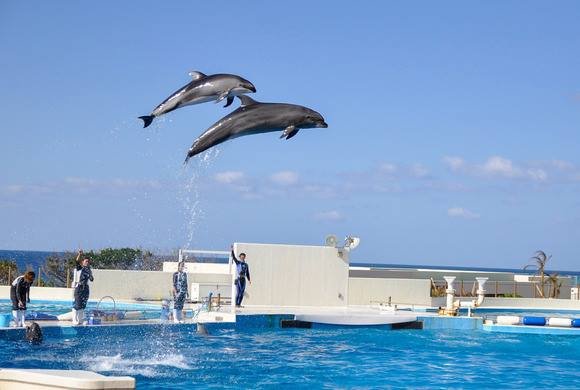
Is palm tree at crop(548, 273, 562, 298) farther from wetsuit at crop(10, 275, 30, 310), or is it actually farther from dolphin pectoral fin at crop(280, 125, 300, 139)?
dolphin pectoral fin at crop(280, 125, 300, 139)

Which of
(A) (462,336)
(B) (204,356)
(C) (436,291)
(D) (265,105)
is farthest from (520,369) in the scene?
(C) (436,291)

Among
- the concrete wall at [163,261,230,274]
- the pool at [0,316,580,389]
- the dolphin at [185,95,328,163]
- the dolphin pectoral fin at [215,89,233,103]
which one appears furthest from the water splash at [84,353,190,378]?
the concrete wall at [163,261,230,274]

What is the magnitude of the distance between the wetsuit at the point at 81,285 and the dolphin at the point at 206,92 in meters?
6.03

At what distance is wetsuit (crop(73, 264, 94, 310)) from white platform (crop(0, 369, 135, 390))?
7.16 metres

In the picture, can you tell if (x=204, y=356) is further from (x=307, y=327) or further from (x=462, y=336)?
(x=462, y=336)

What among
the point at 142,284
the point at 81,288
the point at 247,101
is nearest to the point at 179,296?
the point at 81,288

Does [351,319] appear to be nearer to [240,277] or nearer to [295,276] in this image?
[240,277]

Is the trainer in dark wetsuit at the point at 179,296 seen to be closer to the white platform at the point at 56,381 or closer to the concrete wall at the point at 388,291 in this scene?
the concrete wall at the point at 388,291

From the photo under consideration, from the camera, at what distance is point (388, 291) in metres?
21.2

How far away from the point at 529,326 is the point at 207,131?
1086cm

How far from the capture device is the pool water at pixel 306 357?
1161 cm

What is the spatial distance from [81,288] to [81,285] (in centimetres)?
5

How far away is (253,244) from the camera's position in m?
19.3

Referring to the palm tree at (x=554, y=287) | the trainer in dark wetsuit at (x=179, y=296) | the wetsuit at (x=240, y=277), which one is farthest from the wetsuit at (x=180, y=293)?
the palm tree at (x=554, y=287)
